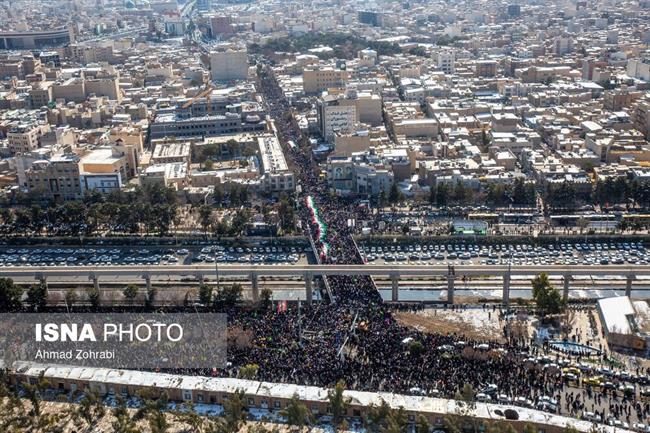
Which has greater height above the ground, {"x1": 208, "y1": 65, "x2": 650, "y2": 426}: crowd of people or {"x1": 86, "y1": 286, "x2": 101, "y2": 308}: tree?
{"x1": 86, "y1": 286, "x2": 101, "y2": 308}: tree

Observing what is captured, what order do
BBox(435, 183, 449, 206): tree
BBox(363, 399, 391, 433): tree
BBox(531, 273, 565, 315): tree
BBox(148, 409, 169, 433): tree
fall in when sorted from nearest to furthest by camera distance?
A: BBox(363, 399, 391, 433): tree → BBox(148, 409, 169, 433): tree → BBox(531, 273, 565, 315): tree → BBox(435, 183, 449, 206): tree

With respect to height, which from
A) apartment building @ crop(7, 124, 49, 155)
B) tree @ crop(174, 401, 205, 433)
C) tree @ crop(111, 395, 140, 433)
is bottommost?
tree @ crop(174, 401, 205, 433)

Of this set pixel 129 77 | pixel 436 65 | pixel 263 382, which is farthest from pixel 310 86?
pixel 263 382

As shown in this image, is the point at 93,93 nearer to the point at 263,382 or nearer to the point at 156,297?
the point at 156,297

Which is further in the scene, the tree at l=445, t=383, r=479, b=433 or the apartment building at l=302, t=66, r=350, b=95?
the apartment building at l=302, t=66, r=350, b=95

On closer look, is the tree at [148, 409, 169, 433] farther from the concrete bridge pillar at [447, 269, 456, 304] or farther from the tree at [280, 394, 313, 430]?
the concrete bridge pillar at [447, 269, 456, 304]

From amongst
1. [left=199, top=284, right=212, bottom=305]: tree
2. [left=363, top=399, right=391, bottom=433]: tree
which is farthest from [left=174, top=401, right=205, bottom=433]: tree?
[left=199, top=284, right=212, bottom=305]: tree

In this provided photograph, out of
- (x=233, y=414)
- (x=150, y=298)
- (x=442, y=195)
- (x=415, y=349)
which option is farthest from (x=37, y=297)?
(x=442, y=195)

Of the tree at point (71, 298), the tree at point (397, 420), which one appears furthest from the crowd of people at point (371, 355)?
the tree at point (71, 298)
